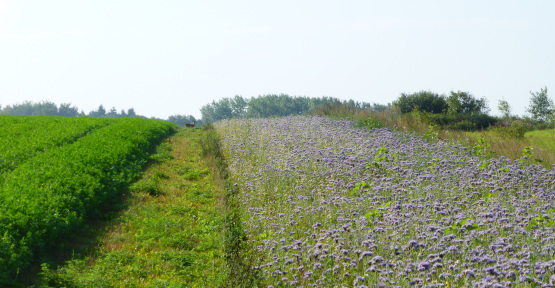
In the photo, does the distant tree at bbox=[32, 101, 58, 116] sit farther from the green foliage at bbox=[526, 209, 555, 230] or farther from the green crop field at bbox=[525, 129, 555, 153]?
the green foliage at bbox=[526, 209, 555, 230]

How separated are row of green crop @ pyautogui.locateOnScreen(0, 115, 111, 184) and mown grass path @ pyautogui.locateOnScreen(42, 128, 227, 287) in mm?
3574

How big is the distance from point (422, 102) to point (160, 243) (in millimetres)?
27164

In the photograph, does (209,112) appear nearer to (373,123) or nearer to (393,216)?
(373,123)

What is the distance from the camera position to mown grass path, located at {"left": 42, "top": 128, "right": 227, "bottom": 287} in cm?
731

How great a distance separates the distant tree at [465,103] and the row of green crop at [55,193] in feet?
76.8

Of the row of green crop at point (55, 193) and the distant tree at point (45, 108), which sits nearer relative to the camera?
the row of green crop at point (55, 193)

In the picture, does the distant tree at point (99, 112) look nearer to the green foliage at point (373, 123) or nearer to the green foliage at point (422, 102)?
the green foliage at point (422, 102)

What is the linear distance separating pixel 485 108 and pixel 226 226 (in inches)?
1200

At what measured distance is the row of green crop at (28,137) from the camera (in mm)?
14102

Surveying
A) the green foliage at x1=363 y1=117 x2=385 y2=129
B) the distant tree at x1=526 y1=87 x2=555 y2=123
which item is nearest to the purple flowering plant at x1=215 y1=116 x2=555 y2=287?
the green foliage at x1=363 y1=117 x2=385 y2=129

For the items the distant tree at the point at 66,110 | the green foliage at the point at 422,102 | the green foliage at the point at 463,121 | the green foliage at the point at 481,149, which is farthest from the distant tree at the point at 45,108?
the green foliage at the point at 481,149

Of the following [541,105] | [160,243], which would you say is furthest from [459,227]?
[541,105]

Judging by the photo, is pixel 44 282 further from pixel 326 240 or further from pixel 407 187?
pixel 407 187

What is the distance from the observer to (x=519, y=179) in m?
10.1
